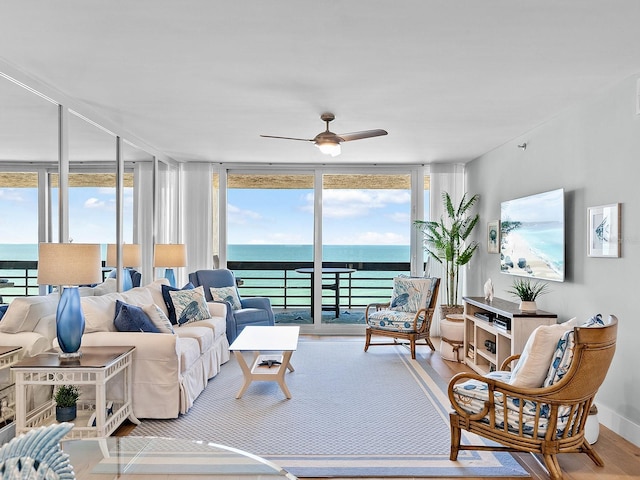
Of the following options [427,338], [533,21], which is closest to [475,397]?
[533,21]

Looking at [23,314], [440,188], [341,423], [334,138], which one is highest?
Answer: [334,138]

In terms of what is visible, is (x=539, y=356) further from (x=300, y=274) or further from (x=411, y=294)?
(x=300, y=274)

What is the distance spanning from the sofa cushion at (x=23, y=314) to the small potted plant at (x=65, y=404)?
1.83 ft

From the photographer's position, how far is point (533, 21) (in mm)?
2562

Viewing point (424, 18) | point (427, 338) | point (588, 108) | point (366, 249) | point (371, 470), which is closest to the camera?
point (424, 18)

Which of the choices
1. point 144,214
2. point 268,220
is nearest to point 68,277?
point 144,214

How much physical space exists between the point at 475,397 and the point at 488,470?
43 cm

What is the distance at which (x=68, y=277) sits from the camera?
Result: 3.20 meters

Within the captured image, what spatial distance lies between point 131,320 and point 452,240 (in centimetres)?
429

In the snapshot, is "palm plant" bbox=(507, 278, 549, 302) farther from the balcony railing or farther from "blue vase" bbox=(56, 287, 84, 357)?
"blue vase" bbox=(56, 287, 84, 357)

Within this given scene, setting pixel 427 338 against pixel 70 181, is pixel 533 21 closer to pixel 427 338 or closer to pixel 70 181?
pixel 70 181

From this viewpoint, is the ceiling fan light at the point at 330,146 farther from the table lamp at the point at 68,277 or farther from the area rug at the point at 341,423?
the area rug at the point at 341,423

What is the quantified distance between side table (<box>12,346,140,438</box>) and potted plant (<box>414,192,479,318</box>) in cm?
412

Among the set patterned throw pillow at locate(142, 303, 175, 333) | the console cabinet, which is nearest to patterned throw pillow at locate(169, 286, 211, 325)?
patterned throw pillow at locate(142, 303, 175, 333)
